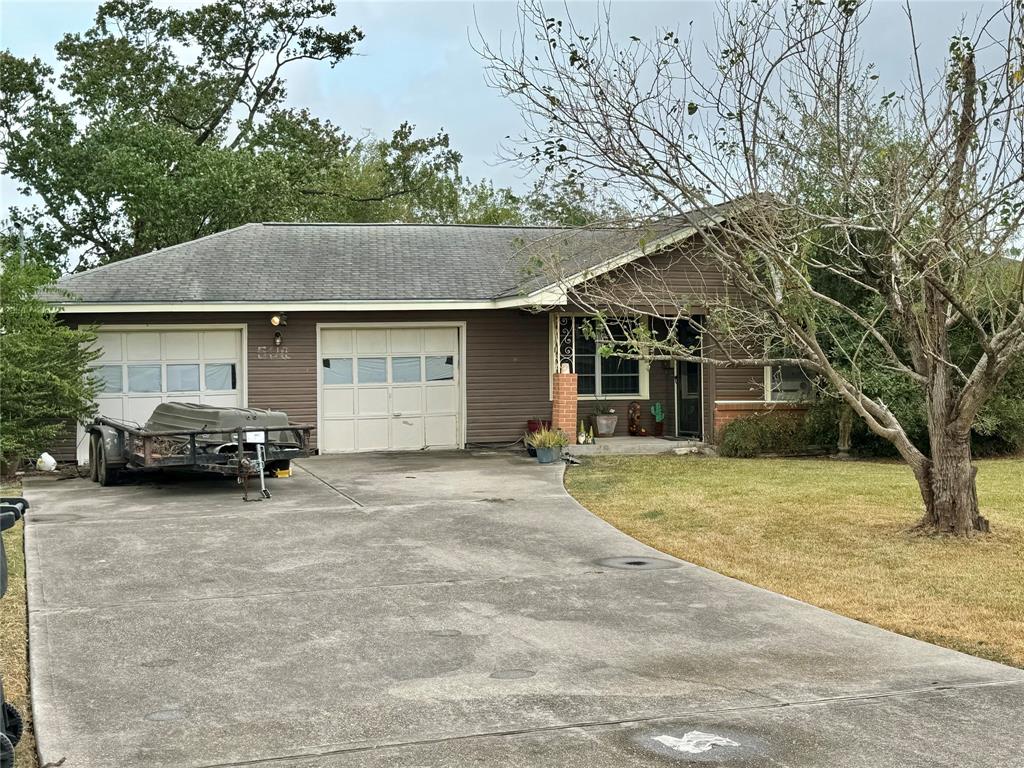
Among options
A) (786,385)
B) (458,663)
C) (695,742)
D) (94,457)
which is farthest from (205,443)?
(786,385)

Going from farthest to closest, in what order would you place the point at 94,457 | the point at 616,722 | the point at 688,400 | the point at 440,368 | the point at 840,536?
the point at 688,400 < the point at 440,368 < the point at 94,457 < the point at 840,536 < the point at 616,722

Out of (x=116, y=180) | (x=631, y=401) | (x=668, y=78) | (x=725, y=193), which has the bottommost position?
(x=631, y=401)

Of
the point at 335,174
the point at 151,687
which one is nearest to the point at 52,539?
the point at 151,687

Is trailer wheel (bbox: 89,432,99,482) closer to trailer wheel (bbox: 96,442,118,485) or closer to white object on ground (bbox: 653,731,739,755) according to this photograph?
trailer wheel (bbox: 96,442,118,485)

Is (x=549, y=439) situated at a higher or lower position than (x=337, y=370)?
lower

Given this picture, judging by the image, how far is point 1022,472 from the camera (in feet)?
50.4

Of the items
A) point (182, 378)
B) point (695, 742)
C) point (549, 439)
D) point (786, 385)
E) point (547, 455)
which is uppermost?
point (182, 378)

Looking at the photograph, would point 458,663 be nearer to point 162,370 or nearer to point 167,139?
point 162,370

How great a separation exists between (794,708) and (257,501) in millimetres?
8218

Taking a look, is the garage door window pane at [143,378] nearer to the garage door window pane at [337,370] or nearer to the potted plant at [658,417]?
the garage door window pane at [337,370]

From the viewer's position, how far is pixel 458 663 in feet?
19.6

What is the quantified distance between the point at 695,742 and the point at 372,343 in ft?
44.4

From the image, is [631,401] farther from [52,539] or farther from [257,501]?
[52,539]

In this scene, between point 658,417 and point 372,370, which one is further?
point 658,417
